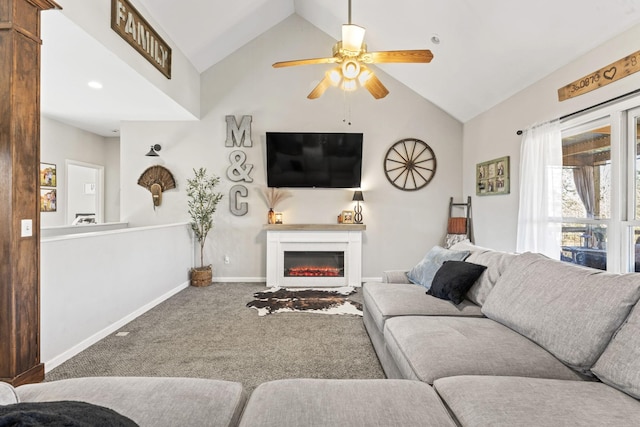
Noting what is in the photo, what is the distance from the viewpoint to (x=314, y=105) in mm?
5344

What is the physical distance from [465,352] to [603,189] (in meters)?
2.35

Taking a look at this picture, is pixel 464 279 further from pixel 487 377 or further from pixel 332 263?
pixel 332 263

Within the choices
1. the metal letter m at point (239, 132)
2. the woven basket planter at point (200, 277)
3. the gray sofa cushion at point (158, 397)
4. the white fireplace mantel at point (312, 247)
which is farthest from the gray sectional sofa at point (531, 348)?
the metal letter m at point (239, 132)

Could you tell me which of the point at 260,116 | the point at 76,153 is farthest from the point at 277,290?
the point at 76,153

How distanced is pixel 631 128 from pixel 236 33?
4697 millimetres

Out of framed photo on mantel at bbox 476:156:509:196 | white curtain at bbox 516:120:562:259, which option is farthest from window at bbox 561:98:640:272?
framed photo on mantel at bbox 476:156:509:196

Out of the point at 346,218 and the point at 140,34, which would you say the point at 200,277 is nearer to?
the point at 346,218

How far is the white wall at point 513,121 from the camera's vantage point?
271 centimetres

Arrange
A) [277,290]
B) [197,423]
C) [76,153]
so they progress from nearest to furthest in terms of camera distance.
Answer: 1. [197,423]
2. [277,290]
3. [76,153]

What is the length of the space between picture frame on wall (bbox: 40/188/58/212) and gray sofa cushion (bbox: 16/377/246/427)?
561cm

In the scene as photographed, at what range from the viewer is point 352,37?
272cm

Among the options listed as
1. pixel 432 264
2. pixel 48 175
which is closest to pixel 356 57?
pixel 432 264

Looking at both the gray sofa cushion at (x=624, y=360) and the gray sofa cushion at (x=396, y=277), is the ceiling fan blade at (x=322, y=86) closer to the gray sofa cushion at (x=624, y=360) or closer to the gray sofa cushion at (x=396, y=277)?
the gray sofa cushion at (x=396, y=277)

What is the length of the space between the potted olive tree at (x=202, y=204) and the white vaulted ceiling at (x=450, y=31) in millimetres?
1463
